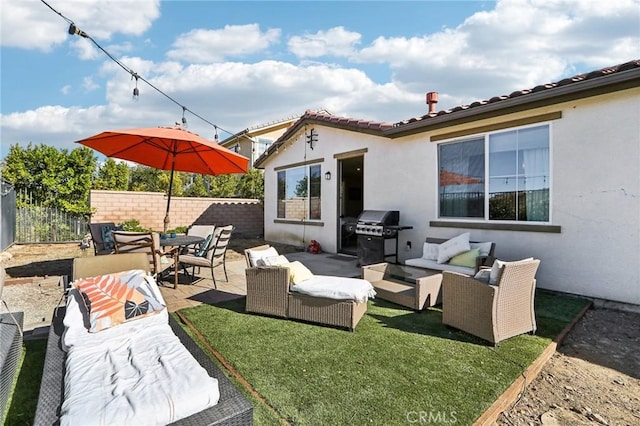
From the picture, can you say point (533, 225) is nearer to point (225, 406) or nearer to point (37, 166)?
point (225, 406)

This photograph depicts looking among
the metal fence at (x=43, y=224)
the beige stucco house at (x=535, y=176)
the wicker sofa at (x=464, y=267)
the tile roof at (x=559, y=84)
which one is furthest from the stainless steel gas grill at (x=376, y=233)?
the metal fence at (x=43, y=224)

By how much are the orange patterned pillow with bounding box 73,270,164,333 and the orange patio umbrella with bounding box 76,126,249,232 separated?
99.7 inches

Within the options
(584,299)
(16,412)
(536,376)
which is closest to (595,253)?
(584,299)

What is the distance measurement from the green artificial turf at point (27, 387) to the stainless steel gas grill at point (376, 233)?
5.43 meters

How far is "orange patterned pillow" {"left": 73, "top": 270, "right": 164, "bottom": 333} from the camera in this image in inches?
108

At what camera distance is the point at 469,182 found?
20.5 ft

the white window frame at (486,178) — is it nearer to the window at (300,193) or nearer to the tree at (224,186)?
the window at (300,193)

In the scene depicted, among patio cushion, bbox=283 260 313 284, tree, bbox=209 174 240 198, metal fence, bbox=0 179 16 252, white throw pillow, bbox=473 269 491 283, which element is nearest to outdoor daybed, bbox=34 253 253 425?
patio cushion, bbox=283 260 313 284

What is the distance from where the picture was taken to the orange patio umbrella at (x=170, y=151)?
5221 millimetres

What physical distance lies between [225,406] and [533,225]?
5.49m

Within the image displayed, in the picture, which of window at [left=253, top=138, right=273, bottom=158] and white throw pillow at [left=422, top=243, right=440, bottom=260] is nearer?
white throw pillow at [left=422, top=243, right=440, bottom=260]

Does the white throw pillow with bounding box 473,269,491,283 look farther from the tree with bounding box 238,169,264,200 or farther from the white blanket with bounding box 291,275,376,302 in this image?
the tree with bounding box 238,169,264,200

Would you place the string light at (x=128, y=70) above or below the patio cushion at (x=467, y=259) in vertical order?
above

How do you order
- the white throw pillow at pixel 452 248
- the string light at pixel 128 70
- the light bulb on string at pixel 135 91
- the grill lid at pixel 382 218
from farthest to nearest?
the grill lid at pixel 382 218 < the light bulb on string at pixel 135 91 < the white throw pillow at pixel 452 248 < the string light at pixel 128 70
